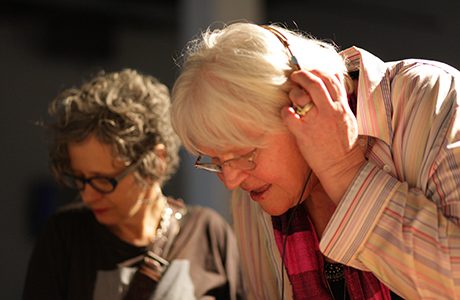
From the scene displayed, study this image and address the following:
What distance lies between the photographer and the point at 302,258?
232cm

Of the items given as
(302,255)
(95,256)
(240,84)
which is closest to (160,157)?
(95,256)

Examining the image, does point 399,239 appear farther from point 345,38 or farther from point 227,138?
point 345,38

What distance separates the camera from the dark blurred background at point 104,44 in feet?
14.0

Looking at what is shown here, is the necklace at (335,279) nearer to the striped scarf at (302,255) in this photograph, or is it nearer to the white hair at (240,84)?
the striped scarf at (302,255)

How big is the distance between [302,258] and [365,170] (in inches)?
15.4

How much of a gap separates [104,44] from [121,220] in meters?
2.37

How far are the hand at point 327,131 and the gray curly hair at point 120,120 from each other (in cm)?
116

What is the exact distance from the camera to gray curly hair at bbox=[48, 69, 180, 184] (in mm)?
3088

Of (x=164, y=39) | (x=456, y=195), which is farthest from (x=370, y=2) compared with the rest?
(x=456, y=195)

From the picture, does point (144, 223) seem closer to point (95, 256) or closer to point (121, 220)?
point (121, 220)

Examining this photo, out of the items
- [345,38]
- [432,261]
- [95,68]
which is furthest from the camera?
[95,68]

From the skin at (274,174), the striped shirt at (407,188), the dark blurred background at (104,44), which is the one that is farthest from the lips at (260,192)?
the dark blurred background at (104,44)

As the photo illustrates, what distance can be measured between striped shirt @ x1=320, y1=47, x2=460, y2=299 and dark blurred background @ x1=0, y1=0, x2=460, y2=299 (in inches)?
77.4

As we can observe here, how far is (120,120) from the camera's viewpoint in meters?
3.12
